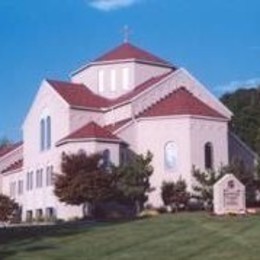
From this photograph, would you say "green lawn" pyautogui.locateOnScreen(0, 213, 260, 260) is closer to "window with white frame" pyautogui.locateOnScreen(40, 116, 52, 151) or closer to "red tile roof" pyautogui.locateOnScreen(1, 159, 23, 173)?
"window with white frame" pyautogui.locateOnScreen(40, 116, 52, 151)

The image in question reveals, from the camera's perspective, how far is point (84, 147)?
56.1m

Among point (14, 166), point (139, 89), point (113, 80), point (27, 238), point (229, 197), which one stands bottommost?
point (27, 238)

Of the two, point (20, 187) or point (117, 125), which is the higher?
point (117, 125)

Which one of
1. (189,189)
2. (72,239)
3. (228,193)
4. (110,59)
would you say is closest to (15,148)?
(110,59)

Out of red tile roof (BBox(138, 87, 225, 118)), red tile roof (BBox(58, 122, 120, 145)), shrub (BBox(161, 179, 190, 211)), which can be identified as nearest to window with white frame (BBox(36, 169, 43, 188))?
red tile roof (BBox(58, 122, 120, 145))

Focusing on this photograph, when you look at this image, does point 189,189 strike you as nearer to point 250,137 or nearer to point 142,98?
point 142,98

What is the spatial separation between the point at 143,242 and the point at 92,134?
104 feet

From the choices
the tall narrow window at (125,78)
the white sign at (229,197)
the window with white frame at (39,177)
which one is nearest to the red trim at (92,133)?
the window with white frame at (39,177)

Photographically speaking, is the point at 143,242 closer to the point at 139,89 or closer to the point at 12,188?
the point at 139,89

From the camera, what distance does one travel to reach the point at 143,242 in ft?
81.3

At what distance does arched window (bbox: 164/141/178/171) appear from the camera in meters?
56.6

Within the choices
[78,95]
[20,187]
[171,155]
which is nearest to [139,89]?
[78,95]

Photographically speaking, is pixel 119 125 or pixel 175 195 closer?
pixel 175 195

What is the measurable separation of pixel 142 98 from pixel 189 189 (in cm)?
907
